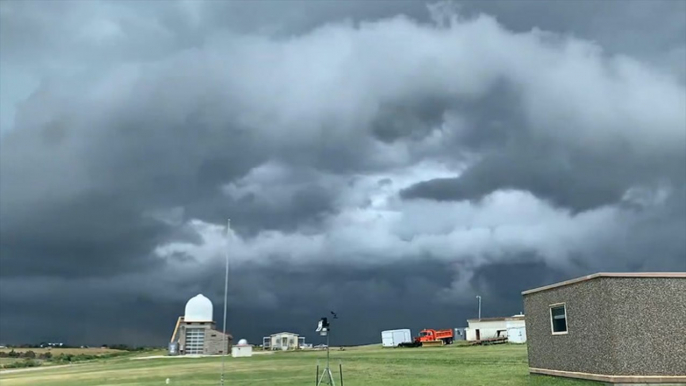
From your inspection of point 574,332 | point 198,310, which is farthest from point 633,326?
point 198,310

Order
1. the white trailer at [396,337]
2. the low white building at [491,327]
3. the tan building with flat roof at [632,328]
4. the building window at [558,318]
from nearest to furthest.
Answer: the tan building with flat roof at [632,328], the building window at [558,318], the low white building at [491,327], the white trailer at [396,337]

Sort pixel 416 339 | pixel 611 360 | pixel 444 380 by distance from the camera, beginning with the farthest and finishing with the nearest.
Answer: pixel 416 339
pixel 444 380
pixel 611 360

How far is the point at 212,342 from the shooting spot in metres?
87.3

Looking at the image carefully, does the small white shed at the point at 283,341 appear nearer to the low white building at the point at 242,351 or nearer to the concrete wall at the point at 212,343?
the concrete wall at the point at 212,343

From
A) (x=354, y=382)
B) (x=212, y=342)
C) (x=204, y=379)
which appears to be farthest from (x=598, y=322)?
(x=212, y=342)

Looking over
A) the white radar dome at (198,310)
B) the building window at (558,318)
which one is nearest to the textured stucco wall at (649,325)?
the building window at (558,318)

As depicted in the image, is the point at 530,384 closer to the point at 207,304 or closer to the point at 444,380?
the point at 444,380

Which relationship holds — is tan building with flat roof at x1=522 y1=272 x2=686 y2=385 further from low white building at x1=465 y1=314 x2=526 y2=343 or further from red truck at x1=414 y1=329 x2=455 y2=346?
red truck at x1=414 y1=329 x2=455 y2=346

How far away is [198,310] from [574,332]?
74.8m

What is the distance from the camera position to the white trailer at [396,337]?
8112 centimetres

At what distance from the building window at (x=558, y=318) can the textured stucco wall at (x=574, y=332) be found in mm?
228

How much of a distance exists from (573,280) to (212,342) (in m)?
71.6

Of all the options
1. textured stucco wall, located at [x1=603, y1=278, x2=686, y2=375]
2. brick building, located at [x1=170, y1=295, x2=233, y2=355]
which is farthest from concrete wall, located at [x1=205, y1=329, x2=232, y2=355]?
textured stucco wall, located at [x1=603, y1=278, x2=686, y2=375]

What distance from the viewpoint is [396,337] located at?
269 ft
